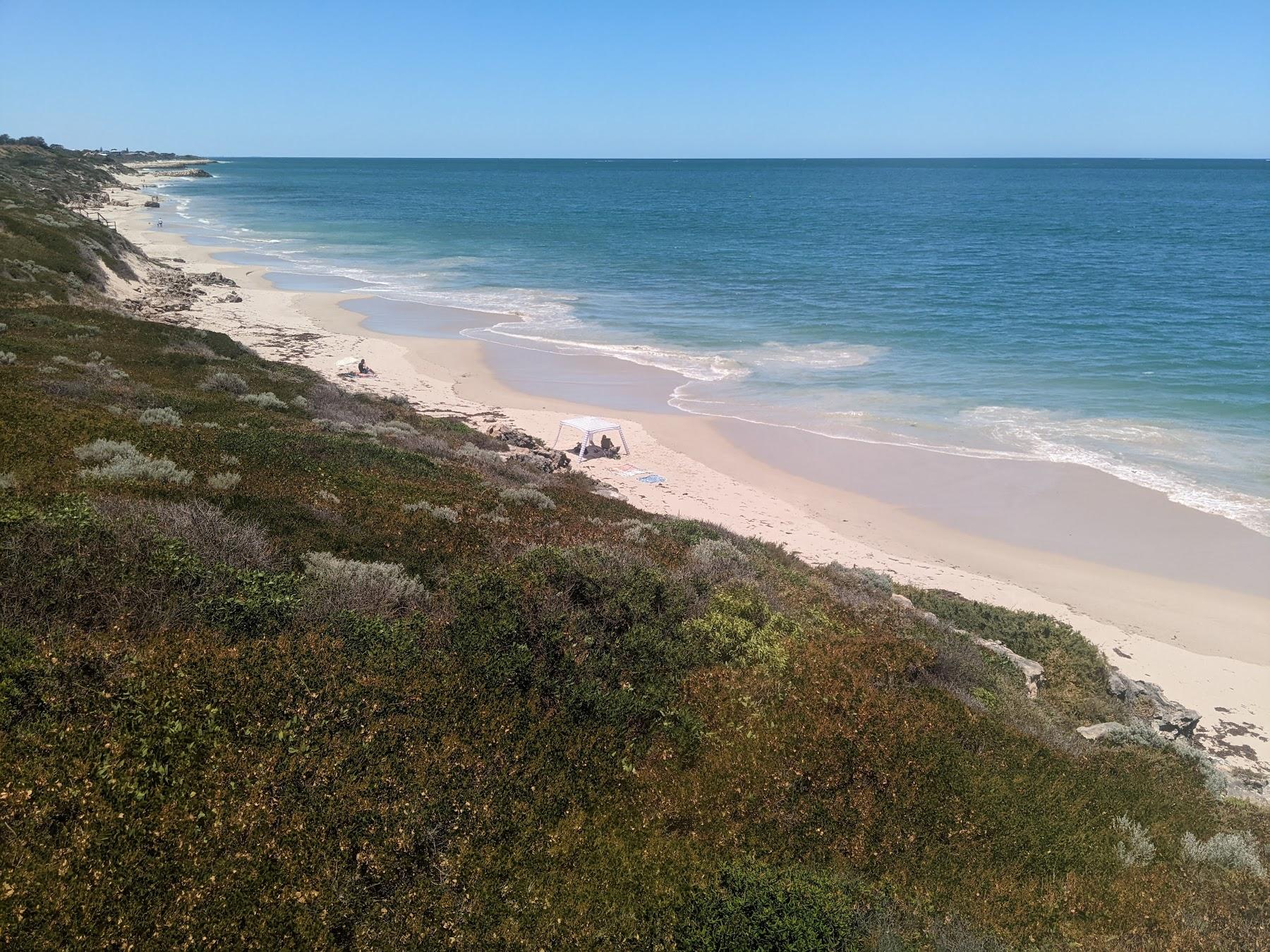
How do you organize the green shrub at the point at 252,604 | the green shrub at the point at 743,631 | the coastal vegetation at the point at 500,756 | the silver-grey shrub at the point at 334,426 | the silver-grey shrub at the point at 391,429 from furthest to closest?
the silver-grey shrub at the point at 391,429 → the silver-grey shrub at the point at 334,426 → the green shrub at the point at 743,631 → the green shrub at the point at 252,604 → the coastal vegetation at the point at 500,756

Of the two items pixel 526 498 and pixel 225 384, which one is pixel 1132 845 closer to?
pixel 526 498

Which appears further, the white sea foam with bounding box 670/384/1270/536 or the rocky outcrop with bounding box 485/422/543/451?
the rocky outcrop with bounding box 485/422/543/451

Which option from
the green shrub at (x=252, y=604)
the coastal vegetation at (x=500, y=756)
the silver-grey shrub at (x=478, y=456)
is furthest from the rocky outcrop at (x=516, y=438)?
the green shrub at (x=252, y=604)

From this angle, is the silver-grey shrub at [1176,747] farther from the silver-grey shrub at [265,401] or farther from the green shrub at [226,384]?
the green shrub at [226,384]

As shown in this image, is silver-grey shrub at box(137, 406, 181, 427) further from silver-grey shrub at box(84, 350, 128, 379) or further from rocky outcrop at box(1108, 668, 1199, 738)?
rocky outcrop at box(1108, 668, 1199, 738)

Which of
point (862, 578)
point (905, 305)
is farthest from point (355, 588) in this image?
point (905, 305)

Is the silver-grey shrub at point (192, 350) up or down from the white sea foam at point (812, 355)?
up

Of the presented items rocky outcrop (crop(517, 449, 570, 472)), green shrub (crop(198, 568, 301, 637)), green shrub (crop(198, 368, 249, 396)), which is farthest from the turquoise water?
green shrub (crop(198, 568, 301, 637))
